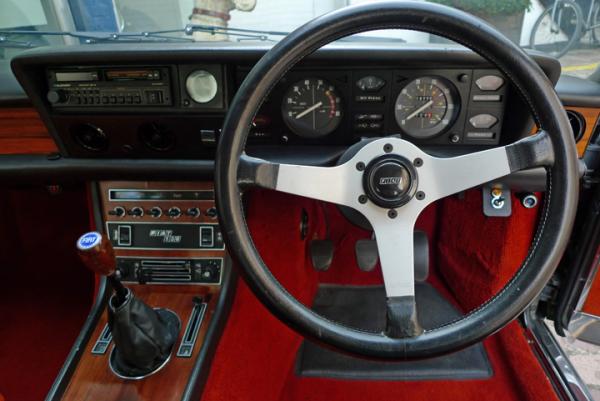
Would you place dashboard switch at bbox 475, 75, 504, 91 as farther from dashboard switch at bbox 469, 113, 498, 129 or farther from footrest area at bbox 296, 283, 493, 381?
footrest area at bbox 296, 283, 493, 381

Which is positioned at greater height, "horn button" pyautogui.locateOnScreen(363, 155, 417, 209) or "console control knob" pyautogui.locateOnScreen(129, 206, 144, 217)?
"horn button" pyautogui.locateOnScreen(363, 155, 417, 209)

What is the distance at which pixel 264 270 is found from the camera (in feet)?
2.85

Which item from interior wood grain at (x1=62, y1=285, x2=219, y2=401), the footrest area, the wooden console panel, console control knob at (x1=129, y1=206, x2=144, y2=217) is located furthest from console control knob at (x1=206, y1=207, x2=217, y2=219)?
the footrest area

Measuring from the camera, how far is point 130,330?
3.66 ft

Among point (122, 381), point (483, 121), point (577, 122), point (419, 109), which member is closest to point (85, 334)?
point (122, 381)

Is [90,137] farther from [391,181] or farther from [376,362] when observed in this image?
[376,362]

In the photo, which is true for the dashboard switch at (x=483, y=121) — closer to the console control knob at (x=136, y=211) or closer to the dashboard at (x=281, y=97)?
the dashboard at (x=281, y=97)

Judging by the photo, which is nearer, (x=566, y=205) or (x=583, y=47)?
(x=566, y=205)

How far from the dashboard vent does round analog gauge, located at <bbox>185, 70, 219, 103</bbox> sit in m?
0.52

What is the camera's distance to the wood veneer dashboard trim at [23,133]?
1.42 metres

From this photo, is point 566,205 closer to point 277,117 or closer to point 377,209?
point 377,209

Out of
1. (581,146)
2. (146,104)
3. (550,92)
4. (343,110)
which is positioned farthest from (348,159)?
(581,146)

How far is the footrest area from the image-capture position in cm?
156

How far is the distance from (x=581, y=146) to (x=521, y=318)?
663 mm
